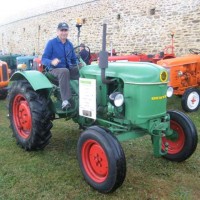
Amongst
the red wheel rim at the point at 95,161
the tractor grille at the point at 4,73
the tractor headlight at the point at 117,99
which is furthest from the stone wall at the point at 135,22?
the red wheel rim at the point at 95,161

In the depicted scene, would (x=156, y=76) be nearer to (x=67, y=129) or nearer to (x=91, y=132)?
(x=91, y=132)

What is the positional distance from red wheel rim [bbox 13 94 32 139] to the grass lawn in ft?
0.78

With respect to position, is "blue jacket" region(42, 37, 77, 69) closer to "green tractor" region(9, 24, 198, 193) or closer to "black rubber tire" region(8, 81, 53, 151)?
"green tractor" region(9, 24, 198, 193)

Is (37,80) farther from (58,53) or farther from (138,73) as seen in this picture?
(138,73)

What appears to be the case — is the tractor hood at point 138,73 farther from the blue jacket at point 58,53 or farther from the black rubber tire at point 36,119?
the black rubber tire at point 36,119

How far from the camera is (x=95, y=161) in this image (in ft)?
10.4

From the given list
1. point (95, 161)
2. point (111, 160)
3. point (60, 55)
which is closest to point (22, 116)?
point (60, 55)

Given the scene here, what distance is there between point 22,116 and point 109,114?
1390 millimetres

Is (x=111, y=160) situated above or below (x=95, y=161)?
above

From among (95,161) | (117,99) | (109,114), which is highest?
(117,99)

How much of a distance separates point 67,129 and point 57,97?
1184mm

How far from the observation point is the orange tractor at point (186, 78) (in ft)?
21.2

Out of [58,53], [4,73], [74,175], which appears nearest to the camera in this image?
[74,175]

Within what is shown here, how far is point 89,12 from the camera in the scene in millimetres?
15875
